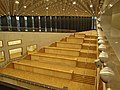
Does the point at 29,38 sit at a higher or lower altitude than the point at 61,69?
higher

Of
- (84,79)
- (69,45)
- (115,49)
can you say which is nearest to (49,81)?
(84,79)

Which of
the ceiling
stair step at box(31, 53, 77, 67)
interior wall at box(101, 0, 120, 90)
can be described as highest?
the ceiling

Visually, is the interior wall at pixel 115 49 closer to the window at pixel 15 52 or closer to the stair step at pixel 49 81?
the stair step at pixel 49 81

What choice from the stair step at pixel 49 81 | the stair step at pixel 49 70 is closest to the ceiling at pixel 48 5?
the stair step at pixel 49 70

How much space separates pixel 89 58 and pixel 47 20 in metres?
14.0

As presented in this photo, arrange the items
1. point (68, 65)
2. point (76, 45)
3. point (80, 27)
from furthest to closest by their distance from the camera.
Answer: point (80, 27) → point (76, 45) → point (68, 65)

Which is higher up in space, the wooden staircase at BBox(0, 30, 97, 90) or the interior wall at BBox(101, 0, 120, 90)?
the interior wall at BBox(101, 0, 120, 90)

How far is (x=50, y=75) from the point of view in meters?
5.02

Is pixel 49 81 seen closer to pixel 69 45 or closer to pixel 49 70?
pixel 49 70

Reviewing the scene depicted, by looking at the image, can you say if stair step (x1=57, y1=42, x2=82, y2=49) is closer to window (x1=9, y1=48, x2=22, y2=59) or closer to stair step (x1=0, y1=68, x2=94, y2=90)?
stair step (x1=0, y1=68, x2=94, y2=90)

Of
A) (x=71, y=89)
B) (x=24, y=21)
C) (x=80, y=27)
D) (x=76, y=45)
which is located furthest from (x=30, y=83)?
(x=80, y=27)

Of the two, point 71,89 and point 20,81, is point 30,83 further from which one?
point 71,89

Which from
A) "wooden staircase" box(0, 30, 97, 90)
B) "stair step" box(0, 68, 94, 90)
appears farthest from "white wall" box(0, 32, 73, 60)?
"stair step" box(0, 68, 94, 90)

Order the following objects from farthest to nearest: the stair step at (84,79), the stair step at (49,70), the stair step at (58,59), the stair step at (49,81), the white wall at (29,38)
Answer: the white wall at (29,38)
the stair step at (58,59)
the stair step at (49,70)
the stair step at (84,79)
the stair step at (49,81)
